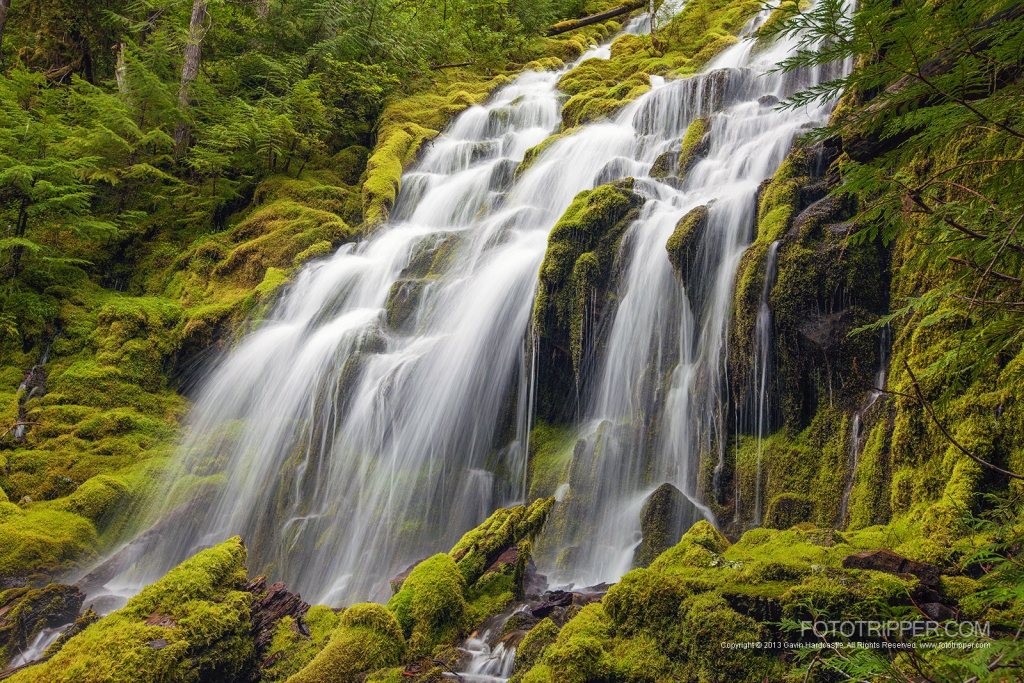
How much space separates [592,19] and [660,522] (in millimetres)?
23362

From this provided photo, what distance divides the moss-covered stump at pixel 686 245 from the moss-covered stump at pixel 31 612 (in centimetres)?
802

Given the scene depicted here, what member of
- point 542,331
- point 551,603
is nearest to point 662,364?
point 542,331

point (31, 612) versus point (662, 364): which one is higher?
point (662, 364)

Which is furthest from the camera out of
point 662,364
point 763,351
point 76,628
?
point 662,364

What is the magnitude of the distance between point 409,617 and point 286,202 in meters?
11.5

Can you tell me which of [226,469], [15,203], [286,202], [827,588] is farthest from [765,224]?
[15,203]


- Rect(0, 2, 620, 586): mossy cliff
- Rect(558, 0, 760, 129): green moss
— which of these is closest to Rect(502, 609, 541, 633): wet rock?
Rect(0, 2, 620, 586): mossy cliff

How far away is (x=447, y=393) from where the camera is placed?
879cm

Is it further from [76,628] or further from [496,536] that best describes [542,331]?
[76,628]

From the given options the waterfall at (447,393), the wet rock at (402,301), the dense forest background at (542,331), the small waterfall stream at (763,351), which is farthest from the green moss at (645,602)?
the wet rock at (402,301)

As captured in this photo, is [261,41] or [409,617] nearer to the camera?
[409,617]

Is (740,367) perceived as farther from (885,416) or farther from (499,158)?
(499,158)

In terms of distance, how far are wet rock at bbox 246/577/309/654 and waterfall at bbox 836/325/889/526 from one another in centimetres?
506

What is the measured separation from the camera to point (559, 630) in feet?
14.1
